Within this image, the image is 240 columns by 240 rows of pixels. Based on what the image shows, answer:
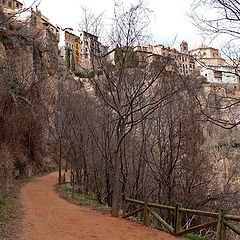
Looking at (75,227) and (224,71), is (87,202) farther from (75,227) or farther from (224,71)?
(224,71)

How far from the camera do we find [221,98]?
6238mm

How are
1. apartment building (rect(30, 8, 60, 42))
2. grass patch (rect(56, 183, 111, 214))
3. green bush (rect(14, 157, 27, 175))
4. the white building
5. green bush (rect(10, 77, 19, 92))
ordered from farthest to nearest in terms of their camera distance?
1. green bush (rect(14, 157, 27, 175))
2. green bush (rect(10, 77, 19, 92))
3. grass patch (rect(56, 183, 111, 214))
4. apartment building (rect(30, 8, 60, 42))
5. the white building

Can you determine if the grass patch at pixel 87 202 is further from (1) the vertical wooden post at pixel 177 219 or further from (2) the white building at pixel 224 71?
(2) the white building at pixel 224 71

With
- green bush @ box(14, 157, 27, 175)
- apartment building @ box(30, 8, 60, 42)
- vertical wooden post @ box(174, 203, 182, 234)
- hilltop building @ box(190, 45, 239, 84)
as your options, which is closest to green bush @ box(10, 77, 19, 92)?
apartment building @ box(30, 8, 60, 42)

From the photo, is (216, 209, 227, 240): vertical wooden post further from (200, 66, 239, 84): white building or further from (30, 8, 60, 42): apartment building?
(30, 8, 60, 42): apartment building

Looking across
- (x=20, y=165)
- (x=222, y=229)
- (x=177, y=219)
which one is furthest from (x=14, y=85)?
(x=222, y=229)

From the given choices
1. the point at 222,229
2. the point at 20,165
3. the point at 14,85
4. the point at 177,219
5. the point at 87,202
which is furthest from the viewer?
the point at 20,165

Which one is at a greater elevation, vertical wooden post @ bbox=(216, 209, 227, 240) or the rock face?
the rock face

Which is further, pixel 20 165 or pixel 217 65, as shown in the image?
pixel 20 165

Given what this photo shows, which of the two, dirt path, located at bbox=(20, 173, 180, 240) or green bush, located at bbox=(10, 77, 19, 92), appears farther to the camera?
green bush, located at bbox=(10, 77, 19, 92)

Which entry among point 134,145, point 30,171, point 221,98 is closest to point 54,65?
point 30,171

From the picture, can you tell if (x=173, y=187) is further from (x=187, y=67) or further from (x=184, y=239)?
(x=187, y=67)

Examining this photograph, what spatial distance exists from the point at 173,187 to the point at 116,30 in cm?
710

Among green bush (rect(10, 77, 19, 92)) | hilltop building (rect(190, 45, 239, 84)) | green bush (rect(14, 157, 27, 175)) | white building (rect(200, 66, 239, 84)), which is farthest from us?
green bush (rect(14, 157, 27, 175))
